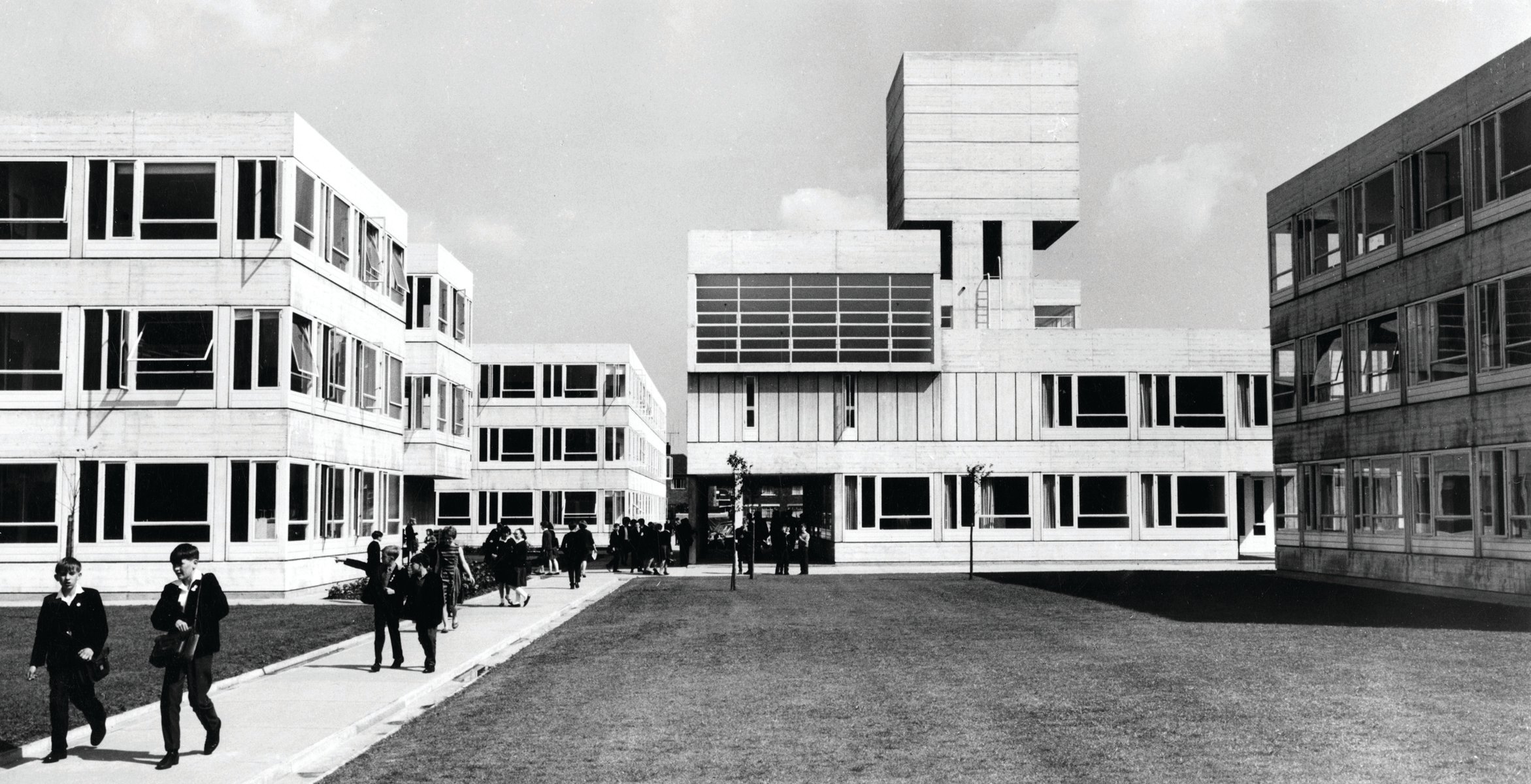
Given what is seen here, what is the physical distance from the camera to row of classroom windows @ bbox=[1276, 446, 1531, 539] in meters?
27.3

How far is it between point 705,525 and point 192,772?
45733 mm

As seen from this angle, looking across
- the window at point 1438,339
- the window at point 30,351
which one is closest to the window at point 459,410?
the window at point 30,351

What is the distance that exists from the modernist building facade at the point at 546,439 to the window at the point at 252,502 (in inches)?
1737

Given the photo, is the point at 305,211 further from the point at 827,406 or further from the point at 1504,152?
the point at 1504,152

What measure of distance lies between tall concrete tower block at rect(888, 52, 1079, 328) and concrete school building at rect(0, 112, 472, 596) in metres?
34.4

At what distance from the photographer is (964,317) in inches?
2405

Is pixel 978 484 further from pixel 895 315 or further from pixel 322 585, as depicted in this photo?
pixel 322 585

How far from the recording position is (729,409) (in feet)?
160

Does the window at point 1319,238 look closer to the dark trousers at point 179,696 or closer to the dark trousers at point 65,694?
the dark trousers at point 179,696

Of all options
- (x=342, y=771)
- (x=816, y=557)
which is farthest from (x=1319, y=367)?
(x=342, y=771)

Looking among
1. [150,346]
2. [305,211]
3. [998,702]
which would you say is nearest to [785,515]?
[305,211]

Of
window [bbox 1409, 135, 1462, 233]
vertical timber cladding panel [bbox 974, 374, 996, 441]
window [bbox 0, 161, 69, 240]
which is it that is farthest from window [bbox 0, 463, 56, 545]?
vertical timber cladding panel [bbox 974, 374, 996, 441]

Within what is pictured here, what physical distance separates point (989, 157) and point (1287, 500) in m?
22.0

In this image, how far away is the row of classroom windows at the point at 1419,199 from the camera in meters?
27.1
